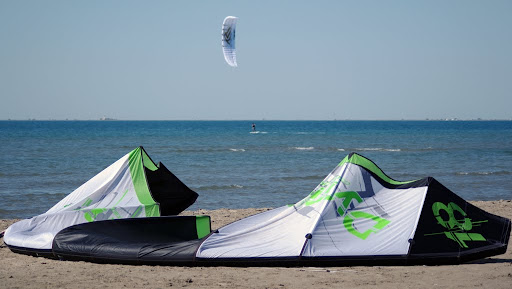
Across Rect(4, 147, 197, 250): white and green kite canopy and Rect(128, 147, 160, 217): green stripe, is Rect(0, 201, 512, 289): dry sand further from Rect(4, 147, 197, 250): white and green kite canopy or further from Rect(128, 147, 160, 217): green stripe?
Rect(128, 147, 160, 217): green stripe

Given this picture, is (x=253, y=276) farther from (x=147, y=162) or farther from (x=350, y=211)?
(x=147, y=162)

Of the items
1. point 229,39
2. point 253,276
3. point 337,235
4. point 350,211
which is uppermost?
point 229,39

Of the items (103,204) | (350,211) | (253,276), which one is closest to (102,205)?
(103,204)

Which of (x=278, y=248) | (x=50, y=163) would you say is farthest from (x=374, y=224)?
(x=50, y=163)

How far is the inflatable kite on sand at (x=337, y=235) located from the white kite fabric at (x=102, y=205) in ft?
1.25

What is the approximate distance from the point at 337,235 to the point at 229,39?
16173 mm

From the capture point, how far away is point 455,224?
774 centimetres

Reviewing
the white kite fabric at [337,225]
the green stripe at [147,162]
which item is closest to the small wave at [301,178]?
the green stripe at [147,162]

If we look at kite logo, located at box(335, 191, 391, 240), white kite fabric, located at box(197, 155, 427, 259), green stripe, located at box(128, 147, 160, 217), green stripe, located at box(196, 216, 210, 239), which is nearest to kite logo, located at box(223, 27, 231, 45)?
green stripe, located at box(128, 147, 160, 217)

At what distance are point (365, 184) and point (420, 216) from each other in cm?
75

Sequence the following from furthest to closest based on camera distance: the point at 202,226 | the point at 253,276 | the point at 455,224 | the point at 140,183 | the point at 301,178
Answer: the point at 301,178 < the point at 140,183 < the point at 202,226 < the point at 455,224 < the point at 253,276

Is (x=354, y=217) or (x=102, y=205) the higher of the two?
(x=354, y=217)

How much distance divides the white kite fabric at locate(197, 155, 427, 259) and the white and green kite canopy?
2156 mm

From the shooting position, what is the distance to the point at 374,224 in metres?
7.70
